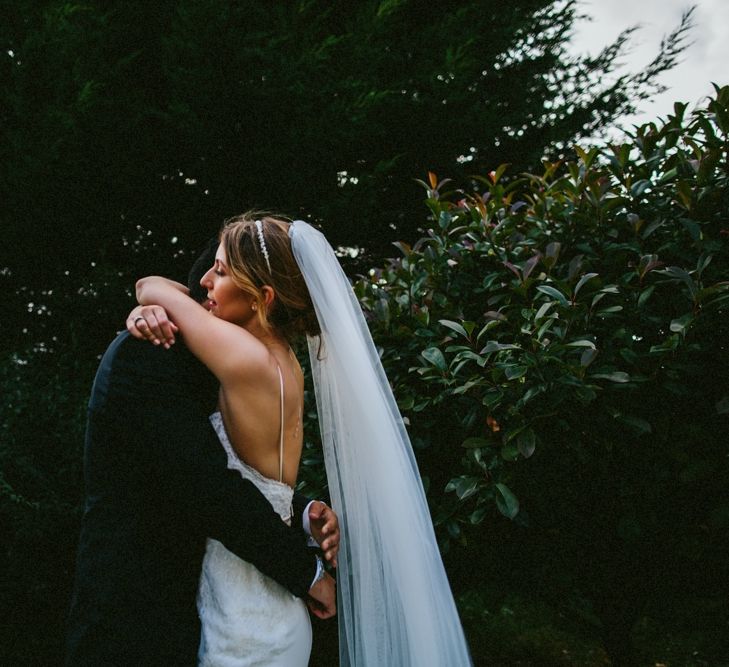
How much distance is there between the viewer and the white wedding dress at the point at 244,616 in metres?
1.75

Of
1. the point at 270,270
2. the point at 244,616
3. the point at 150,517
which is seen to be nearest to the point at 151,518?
the point at 150,517

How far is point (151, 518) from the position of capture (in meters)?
1.72

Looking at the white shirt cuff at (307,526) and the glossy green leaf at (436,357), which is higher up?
the glossy green leaf at (436,357)

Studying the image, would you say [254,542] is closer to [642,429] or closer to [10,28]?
[642,429]

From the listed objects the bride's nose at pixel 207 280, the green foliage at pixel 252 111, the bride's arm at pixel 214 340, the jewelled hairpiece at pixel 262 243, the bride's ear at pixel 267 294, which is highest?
the green foliage at pixel 252 111

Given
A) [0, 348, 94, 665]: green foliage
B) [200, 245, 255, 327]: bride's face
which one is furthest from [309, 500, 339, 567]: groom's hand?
[0, 348, 94, 665]: green foliage

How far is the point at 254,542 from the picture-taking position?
5.61 feet

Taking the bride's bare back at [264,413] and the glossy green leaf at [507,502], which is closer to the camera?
the bride's bare back at [264,413]

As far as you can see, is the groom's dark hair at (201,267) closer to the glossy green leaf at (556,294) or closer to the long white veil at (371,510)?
the long white veil at (371,510)

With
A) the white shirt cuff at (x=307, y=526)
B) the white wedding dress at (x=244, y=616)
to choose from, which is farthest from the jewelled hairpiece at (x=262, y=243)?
the white shirt cuff at (x=307, y=526)

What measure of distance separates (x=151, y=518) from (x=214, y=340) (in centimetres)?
49

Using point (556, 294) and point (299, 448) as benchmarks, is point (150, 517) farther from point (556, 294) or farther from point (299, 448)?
point (556, 294)

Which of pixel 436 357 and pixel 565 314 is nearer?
pixel 565 314

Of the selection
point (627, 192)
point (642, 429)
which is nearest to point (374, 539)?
point (642, 429)
